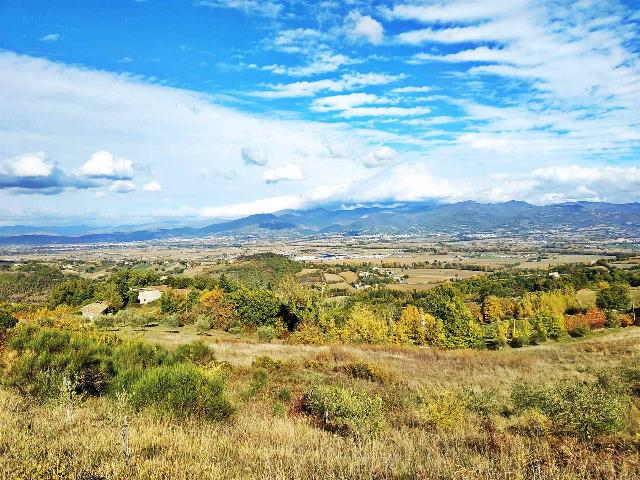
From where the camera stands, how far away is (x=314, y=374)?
20156 millimetres

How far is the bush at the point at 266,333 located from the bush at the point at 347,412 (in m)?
35.2

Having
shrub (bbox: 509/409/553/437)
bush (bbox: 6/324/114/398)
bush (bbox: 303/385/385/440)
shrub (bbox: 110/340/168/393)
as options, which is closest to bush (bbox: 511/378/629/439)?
shrub (bbox: 509/409/553/437)

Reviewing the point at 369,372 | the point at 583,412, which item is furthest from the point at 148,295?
the point at 583,412

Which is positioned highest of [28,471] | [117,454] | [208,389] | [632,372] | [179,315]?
[28,471]

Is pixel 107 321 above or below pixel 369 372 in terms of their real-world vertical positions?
below

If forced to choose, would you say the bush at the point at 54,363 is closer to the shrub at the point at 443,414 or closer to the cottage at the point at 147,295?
the shrub at the point at 443,414

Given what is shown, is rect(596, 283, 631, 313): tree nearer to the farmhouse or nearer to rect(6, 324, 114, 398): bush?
rect(6, 324, 114, 398): bush

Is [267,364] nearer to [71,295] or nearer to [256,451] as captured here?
[256,451]

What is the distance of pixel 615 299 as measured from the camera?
196 ft

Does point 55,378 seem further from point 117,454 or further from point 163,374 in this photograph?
point 117,454

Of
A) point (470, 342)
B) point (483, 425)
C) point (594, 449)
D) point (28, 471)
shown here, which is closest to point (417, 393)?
point (483, 425)

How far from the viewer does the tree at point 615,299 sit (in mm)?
Answer: 59688

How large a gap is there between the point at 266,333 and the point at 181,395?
39.1 meters

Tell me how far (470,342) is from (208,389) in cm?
4472
